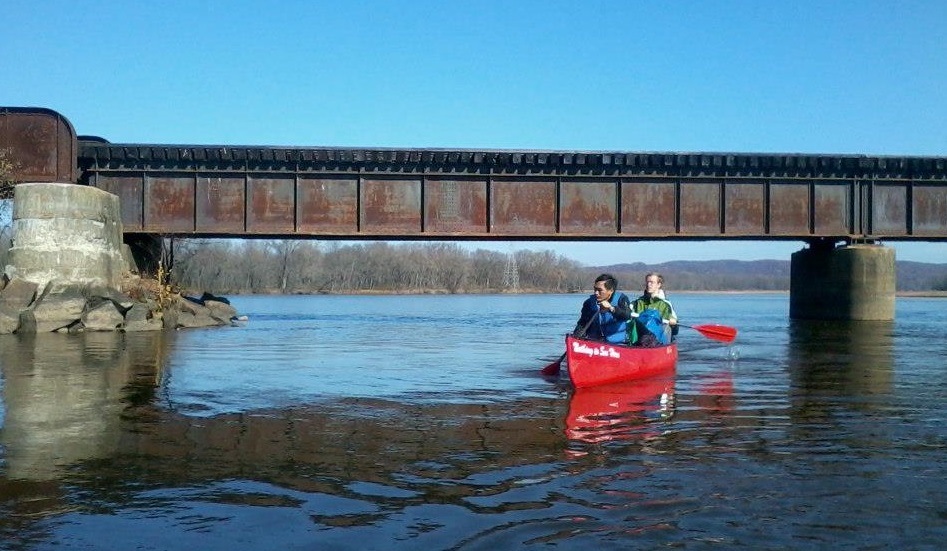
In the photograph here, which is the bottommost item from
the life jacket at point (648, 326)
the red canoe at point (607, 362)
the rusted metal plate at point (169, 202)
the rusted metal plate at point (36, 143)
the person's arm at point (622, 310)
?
the red canoe at point (607, 362)

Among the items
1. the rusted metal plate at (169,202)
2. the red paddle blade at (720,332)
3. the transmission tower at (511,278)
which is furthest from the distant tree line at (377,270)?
the red paddle blade at (720,332)

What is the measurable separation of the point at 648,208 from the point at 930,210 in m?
12.7

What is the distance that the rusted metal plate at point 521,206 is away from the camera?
1416 inches

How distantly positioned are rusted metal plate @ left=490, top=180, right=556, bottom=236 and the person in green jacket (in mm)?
19423

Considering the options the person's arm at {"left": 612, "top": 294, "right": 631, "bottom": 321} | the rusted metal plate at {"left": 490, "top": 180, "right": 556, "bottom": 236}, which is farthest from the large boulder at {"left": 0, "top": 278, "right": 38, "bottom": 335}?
the person's arm at {"left": 612, "top": 294, "right": 631, "bottom": 321}

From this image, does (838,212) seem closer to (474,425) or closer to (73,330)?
(73,330)

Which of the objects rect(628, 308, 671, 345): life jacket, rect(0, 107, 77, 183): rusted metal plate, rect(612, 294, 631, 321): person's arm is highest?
rect(0, 107, 77, 183): rusted metal plate

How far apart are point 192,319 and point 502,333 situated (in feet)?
37.7

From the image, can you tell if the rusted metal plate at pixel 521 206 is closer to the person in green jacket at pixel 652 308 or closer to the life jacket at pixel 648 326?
the person in green jacket at pixel 652 308

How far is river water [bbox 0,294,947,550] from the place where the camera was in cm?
560

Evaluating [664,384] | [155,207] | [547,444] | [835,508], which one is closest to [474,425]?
[547,444]

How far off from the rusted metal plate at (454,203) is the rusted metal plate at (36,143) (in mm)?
13467

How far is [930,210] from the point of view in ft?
127

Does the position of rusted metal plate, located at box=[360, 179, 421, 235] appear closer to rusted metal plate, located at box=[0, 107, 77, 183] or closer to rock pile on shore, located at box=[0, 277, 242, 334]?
rock pile on shore, located at box=[0, 277, 242, 334]
